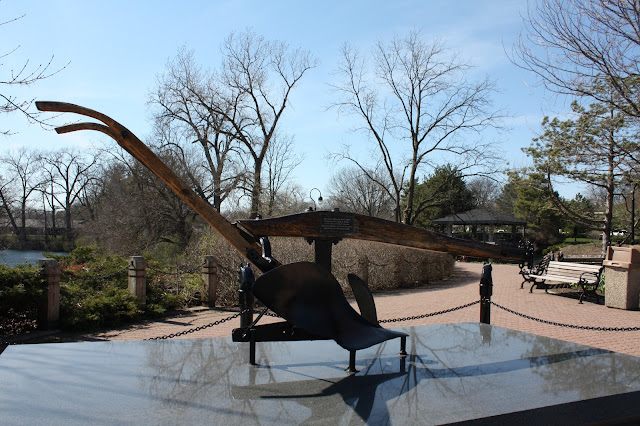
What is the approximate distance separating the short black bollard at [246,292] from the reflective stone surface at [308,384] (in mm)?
392

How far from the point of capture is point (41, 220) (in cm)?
4631

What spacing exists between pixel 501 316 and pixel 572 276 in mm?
4112

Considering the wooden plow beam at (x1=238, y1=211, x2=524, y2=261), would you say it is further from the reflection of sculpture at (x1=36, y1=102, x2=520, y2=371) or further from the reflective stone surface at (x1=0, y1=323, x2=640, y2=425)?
the reflective stone surface at (x1=0, y1=323, x2=640, y2=425)

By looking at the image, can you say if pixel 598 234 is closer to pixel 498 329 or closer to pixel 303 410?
pixel 498 329

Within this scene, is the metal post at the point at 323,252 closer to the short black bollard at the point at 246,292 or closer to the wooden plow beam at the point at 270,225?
the wooden plow beam at the point at 270,225

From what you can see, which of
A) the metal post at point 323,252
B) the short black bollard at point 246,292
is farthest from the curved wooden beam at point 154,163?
the metal post at point 323,252

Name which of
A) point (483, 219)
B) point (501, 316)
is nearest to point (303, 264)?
point (501, 316)

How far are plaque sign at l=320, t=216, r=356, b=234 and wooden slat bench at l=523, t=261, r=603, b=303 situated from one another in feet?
32.5

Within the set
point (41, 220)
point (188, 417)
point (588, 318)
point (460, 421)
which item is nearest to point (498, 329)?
point (460, 421)

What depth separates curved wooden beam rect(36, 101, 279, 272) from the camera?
11.2 ft

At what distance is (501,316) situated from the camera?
9.88m

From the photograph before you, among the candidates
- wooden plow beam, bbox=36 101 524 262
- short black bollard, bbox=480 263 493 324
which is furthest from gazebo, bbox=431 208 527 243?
wooden plow beam, bbox=36 101 524 262

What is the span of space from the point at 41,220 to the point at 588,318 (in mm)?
47804

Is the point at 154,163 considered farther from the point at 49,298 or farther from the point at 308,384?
the point at 49,298
